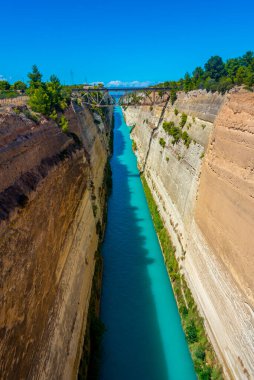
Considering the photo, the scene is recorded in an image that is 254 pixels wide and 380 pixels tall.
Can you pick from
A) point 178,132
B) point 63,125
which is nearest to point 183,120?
point 178,132

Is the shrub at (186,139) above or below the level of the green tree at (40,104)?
below

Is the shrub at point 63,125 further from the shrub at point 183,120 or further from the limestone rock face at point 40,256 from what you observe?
the shrub at point 183,120

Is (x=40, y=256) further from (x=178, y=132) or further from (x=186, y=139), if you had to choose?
(x=178, y=132)

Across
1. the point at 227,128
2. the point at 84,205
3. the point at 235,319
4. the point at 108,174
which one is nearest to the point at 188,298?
the point at 235,319

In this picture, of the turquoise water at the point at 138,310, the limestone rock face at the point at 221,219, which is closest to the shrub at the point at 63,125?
the limestone rock face at the point at 221,219

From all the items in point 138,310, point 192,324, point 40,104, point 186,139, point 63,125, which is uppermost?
point 40,104

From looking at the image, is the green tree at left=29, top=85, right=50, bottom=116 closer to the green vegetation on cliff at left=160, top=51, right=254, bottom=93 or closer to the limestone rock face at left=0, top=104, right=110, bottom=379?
the limestone rock face at left=0, top=104, right=110, bottom=379
